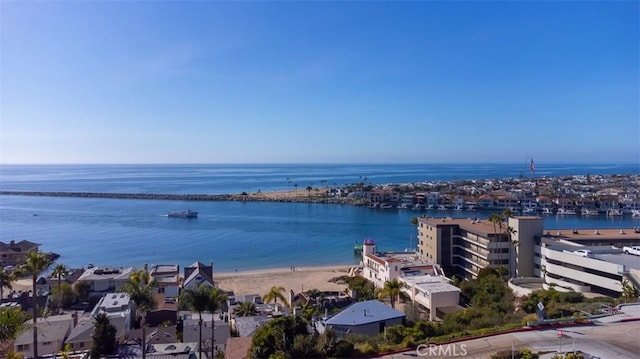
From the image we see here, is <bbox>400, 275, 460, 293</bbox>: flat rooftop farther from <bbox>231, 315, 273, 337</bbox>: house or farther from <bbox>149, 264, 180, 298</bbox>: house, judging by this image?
<bbox>149, 264, 180, 298</bbox>: house

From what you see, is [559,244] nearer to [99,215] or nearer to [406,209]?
[406,209]

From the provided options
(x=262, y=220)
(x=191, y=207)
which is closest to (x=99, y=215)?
(x=191, y=207)

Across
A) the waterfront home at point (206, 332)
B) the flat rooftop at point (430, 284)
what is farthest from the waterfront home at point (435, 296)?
the waterfront home at point (206, 332)

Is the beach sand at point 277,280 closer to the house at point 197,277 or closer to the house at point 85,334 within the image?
the house at point 197,277

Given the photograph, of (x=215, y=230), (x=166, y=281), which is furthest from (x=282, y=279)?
(x=215, y=230)

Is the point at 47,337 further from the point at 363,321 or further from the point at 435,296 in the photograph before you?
the point at 435,296
